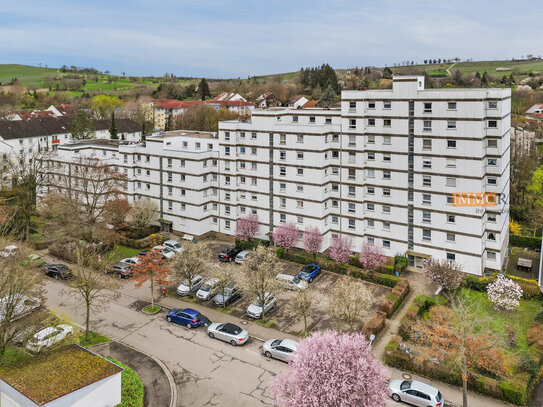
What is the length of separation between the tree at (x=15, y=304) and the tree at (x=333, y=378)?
1776 cm

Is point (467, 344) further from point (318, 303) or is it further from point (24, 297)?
point (24, 297)

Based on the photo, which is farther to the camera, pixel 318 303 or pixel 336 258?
pixel 336 258

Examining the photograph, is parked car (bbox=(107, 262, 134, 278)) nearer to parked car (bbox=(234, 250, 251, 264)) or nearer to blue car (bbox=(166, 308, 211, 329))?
blue car (bbox=(166, 308, 211, 329))

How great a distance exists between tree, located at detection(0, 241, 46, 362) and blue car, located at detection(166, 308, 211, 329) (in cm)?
1112

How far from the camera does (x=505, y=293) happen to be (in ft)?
121

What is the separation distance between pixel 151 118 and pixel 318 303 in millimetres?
120153

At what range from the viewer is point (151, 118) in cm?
14325

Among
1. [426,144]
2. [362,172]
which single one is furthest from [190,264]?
[426,144]

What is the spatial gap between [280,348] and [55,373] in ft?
49.3

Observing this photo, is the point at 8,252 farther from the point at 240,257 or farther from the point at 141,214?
the point at 240,257

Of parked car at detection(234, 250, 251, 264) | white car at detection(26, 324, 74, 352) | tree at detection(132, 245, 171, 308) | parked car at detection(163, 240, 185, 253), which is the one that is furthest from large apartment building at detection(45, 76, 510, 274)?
white car at detection(26, 324, 74, 352)

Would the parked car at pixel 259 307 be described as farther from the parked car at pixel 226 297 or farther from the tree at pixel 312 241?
the tree at pixel 312 241

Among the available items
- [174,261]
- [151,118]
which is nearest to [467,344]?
[174,261]

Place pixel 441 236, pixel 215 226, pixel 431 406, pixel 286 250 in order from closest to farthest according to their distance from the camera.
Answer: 1. pixel 431 406
2. pixel 441 236
3. pixel 286 250
4. pixel 215 226
